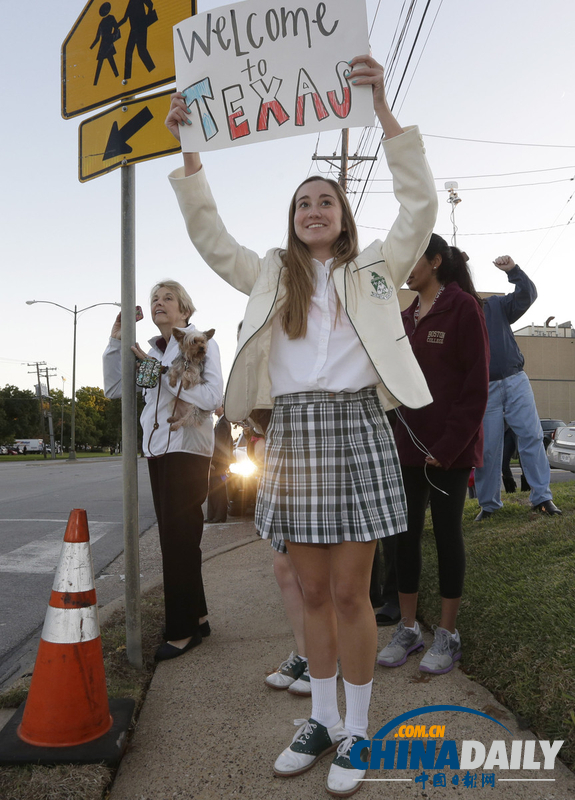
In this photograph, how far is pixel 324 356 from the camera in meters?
2.05

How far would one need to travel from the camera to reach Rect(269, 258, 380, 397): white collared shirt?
2041 mm

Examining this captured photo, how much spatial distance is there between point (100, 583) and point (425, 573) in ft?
9.06

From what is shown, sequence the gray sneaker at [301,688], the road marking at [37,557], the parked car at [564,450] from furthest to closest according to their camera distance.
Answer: the parked car at [564,450] → the road marking at [37,557] → the gray sneaker at [301,688]

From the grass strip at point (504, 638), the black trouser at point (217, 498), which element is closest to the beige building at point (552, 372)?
the black trouser at point (217, 498)

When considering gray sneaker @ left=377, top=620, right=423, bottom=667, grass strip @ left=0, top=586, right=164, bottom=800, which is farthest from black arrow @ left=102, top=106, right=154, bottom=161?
gray sneaker @ left=377, top=620, right=423, bottom=667

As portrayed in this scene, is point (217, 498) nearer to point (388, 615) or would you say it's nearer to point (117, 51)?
point (388, 615)

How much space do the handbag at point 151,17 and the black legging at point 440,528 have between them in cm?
246

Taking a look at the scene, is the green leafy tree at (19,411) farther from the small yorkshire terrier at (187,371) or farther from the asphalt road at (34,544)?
the small yorkshire terrier at (187,371)

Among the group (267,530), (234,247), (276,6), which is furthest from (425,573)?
(276,6)

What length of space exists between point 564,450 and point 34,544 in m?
10.3

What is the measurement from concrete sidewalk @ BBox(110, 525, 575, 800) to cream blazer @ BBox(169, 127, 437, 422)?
1233mm

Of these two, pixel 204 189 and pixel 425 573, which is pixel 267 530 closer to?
pixel 204 189

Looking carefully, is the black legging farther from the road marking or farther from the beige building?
the beige building

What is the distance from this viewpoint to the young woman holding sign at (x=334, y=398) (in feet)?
6.54
